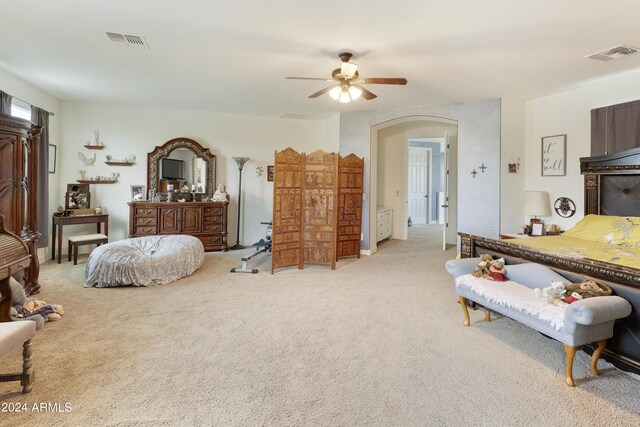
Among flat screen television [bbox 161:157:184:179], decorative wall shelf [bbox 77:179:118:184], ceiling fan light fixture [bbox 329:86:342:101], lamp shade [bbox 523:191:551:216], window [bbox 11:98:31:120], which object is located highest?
window [bbox 11:98:31:120]

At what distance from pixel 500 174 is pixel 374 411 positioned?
450cm

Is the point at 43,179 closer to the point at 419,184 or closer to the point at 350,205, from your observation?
the point at 350,205

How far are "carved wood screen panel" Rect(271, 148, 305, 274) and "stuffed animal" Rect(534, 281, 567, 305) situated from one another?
3.23 meters

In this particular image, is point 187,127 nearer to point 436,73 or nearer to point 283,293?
point 283,293

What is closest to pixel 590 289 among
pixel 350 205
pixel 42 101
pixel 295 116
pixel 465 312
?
pixel 465 312

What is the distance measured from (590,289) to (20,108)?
6902 mm

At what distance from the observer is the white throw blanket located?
2159mm

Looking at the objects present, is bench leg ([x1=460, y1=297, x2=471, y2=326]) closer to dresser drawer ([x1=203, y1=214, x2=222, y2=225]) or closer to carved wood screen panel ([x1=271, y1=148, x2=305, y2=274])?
carved wood screen panel ([x1=271, y1=148, x2=305, y2=274])

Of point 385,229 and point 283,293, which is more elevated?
point 385,229

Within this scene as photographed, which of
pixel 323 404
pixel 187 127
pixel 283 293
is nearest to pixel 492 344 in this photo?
pixel 323 404

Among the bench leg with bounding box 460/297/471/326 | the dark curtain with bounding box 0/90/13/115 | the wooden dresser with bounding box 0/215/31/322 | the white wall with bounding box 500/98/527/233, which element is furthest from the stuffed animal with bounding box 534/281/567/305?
the dark curtain with bounding box 0/90/13/115

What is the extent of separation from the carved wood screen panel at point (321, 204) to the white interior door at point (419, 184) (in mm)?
6152

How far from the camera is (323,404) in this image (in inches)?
75.4

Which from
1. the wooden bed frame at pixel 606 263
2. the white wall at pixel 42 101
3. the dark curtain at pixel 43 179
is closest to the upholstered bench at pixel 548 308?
the wooden bed frame at pixel 606 263
